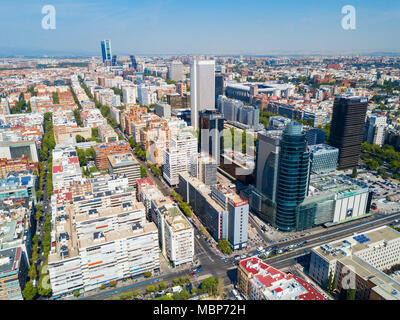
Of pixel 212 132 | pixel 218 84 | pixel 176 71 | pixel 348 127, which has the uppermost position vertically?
pixel 176 71

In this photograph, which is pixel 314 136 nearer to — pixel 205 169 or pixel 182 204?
pixel 205 169

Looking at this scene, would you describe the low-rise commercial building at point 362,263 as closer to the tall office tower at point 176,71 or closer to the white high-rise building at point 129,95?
the white high-rise building at point 129,95

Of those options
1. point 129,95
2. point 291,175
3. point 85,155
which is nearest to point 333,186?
point 291,175

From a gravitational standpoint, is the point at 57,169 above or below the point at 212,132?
below

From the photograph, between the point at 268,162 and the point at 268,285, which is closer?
the point at 268,285

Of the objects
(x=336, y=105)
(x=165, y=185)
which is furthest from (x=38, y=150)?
(x=336, y=105)
